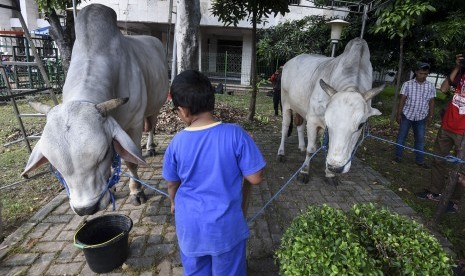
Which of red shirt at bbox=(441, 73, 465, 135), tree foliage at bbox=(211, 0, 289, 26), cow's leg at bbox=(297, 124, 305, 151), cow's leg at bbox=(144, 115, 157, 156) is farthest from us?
tree foliage at bbox=(211, 0, 289, 26)

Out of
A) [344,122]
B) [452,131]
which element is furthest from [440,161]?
[344,122]

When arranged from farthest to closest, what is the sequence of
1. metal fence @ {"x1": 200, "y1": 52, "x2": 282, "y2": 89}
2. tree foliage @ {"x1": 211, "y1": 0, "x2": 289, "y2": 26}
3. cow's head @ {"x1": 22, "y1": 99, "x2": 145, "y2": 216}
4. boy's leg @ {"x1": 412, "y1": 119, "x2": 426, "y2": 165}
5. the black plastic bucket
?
metal fence @ {"x1": 200, "y1": 52, "x2": 282, "y2": 89} → tree foliage @ {"x1": 211, "y1": 0, "x2": 289, "y2": 26} → boy's leg @ {"x1": 412, "y1": 119, "x2": 426, "y2": 165} → the black plastic bucket → cow's head @ {"x1": 22, "y1": 99, "x2": 145, "y2": 216}

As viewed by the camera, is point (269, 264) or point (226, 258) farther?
point (269, 264)

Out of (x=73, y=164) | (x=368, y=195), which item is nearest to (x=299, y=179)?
(x=368, y=195)

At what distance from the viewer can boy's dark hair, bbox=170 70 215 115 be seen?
1688 millimetres

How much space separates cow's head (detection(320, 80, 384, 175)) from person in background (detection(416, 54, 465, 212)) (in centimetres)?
134

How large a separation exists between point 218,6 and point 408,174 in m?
5.50

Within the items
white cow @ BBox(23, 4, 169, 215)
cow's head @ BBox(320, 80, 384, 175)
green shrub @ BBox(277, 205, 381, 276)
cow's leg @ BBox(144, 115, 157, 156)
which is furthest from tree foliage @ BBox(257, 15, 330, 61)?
green shrub @ BBox(277, 205, 381, 276)

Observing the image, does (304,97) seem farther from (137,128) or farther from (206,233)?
(206,233)

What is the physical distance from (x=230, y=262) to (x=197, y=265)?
221 mm

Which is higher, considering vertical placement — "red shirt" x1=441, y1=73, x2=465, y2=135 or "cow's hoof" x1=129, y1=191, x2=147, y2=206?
"red shirt" x1=441, y1=73, x2=465, y2=135

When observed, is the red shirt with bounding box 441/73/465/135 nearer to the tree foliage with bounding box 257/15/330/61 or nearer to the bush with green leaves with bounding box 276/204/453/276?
the bush with green leaves with bounding box 276/204/453/276

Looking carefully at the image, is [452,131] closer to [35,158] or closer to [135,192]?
[135,192]

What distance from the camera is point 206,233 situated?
181 centimetres
